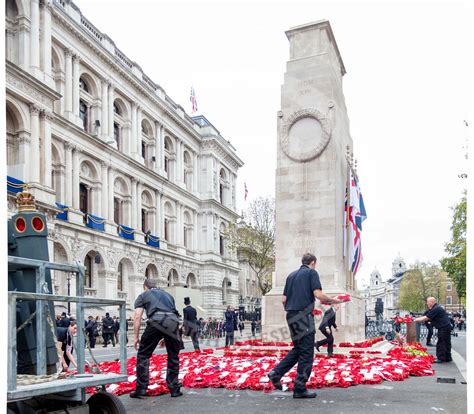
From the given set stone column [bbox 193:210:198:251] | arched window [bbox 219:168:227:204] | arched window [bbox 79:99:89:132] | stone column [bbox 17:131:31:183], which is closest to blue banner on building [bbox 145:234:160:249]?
stone column [bbox 193:210:198:251]

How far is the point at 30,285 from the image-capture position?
4.91 meters

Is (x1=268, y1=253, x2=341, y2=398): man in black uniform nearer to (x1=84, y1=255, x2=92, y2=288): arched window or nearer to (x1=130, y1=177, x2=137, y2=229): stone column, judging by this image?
(x1=84, y1=255, x2=92, y2=288): arched window

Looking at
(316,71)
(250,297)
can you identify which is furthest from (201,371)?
(250,297)

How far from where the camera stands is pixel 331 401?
762 cm

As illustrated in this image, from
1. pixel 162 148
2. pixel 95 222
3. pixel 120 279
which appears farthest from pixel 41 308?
pixel 162 148

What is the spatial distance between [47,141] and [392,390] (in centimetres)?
2932

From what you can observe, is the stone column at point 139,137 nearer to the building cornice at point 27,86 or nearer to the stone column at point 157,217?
the stone column at point 157,217

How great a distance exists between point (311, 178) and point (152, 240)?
35.7 m

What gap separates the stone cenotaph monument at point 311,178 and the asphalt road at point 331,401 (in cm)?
625

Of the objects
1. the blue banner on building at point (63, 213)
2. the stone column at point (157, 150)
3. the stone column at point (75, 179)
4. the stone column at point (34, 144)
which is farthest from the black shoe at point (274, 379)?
the stone column at point (157, 150)

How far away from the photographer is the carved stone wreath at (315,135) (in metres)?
15.9

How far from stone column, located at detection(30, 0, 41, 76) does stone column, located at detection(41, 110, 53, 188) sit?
2598mm

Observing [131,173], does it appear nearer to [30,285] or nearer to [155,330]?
[155,330]

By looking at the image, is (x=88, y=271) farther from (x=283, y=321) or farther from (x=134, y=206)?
(x=283, y=321)
